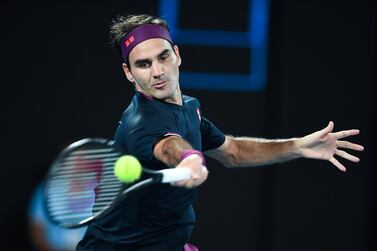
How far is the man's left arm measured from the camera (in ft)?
13.4

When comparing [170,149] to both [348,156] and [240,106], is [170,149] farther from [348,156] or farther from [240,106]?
[240,106]

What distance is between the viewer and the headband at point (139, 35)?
148 inches

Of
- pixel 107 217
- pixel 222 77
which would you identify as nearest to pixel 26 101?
pixel 222 77

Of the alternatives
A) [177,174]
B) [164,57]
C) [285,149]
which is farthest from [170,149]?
[285,149]

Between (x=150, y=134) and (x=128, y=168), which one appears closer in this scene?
(x=128, y=168)

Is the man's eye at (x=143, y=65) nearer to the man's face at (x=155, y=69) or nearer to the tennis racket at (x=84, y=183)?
the man's face at (x=155, y=69)

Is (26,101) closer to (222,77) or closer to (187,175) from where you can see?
(222,77)

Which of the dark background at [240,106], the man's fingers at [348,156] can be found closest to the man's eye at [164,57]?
the man's fingers at [348,156]

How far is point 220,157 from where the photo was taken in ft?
14.7

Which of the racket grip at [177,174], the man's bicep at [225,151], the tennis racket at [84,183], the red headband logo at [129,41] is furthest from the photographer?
the man's bicep at [225,151]

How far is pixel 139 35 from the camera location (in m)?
3.77

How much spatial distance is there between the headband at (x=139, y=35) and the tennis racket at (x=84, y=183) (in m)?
→ 0.64

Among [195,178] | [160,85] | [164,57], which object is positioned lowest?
[195,178]

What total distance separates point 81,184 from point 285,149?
1.31 meters
